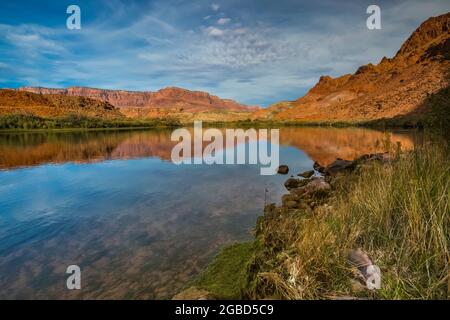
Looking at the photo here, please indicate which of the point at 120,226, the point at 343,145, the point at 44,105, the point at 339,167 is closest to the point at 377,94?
the point at 343,145

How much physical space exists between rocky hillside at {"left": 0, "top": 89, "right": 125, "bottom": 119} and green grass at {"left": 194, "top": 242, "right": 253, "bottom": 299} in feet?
304

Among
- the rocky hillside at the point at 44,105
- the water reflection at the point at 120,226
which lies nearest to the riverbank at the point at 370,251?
the water reflection at the point at 120,226

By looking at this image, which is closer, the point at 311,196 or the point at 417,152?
the point at 417,152

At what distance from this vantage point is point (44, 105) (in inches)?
4377

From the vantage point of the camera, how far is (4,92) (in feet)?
353

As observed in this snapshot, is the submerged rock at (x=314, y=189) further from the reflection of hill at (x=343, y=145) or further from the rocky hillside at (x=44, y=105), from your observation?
the rocky hillside at (x=44, y=105)

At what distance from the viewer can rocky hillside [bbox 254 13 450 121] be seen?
71.9 meters

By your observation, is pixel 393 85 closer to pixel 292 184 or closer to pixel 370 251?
pixel 292 184

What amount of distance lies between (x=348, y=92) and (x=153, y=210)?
140061 millimetres

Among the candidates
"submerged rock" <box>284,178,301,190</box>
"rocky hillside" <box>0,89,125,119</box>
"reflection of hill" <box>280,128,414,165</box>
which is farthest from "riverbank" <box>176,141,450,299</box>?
"rocky hillside" <box>0,89,125,119</box>

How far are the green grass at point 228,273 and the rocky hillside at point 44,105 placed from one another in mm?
92641
